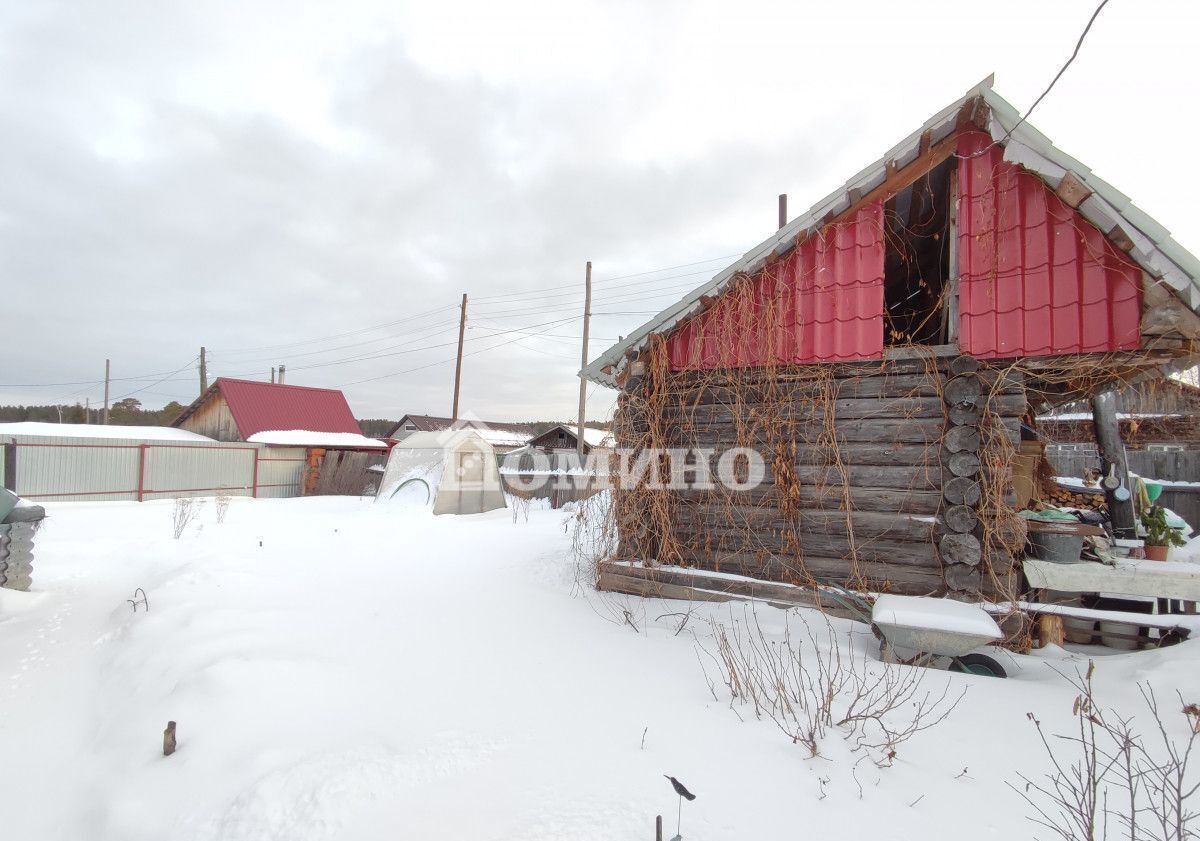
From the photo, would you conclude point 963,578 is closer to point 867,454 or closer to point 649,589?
point 867,454

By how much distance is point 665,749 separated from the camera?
3172 millimetres

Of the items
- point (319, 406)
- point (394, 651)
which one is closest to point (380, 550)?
point (394, 651)

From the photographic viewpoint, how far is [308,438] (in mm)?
22266

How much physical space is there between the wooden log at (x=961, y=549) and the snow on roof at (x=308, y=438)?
21664mm

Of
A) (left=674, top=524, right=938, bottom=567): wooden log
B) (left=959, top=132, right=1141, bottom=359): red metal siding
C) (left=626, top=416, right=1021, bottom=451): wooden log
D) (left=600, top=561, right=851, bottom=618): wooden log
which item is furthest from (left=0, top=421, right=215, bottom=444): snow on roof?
(left=959, top=132, right=1141, bottom=359): red metal siding

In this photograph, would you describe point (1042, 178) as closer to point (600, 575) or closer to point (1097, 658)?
point (1097, 658)

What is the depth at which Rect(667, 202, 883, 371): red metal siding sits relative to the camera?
577 cm

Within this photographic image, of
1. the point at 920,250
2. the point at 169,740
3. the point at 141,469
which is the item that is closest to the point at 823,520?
the point at 920,250

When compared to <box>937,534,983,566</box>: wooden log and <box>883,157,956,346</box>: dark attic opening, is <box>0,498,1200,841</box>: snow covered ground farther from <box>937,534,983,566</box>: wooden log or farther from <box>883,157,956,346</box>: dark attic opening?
<box>883,157,956,346</box>: dark attic opening

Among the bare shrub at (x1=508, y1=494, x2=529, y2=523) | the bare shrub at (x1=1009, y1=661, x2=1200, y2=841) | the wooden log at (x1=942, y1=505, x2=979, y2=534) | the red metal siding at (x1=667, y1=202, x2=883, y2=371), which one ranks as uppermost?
the red metal siding at (x1=667, y1=202, x2=883, y2=371)

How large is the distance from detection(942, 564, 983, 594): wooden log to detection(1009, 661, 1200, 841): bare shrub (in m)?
1.42

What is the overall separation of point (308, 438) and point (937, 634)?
23003mm

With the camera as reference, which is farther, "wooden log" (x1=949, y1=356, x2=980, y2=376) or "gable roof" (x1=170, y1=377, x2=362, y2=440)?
"gable roof" (x1=170, y1=377, x2=362, y2=440)

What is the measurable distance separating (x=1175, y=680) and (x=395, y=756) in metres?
5.28
